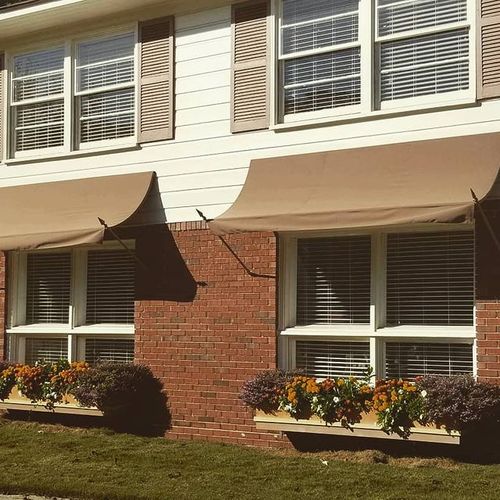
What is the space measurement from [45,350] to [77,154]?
2817 millimetres

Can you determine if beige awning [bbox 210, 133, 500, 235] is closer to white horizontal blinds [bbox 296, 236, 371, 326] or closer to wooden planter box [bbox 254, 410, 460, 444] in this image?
white horizontal blinds [bbox 296, 236, 371, 326]

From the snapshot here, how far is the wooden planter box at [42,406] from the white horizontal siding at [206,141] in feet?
8.78

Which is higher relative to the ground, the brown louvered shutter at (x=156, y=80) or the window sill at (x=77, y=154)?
the brown louvered shutter at (x=156, y=80)

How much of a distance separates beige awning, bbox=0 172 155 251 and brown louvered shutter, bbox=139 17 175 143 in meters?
0.63

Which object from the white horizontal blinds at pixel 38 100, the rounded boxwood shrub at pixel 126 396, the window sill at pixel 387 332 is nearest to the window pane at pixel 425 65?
the window sill at pixel 387 332

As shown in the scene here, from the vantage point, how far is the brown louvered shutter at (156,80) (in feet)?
39.0

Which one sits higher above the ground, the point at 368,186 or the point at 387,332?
the point at 368,186

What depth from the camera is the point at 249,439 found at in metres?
10.8

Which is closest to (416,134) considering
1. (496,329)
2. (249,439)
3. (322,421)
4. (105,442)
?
(496,329)

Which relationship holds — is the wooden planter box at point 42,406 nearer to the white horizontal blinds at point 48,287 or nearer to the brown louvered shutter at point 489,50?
the white horizontal blinds at point 48,287

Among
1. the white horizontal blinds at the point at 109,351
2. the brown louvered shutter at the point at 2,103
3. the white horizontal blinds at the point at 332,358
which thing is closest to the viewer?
the white horizontal blinds at the point at 332,358

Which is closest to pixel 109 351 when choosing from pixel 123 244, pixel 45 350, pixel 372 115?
pixel 45 350

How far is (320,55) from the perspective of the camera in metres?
10.9

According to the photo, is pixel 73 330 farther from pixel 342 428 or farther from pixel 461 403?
pixel 461 403
